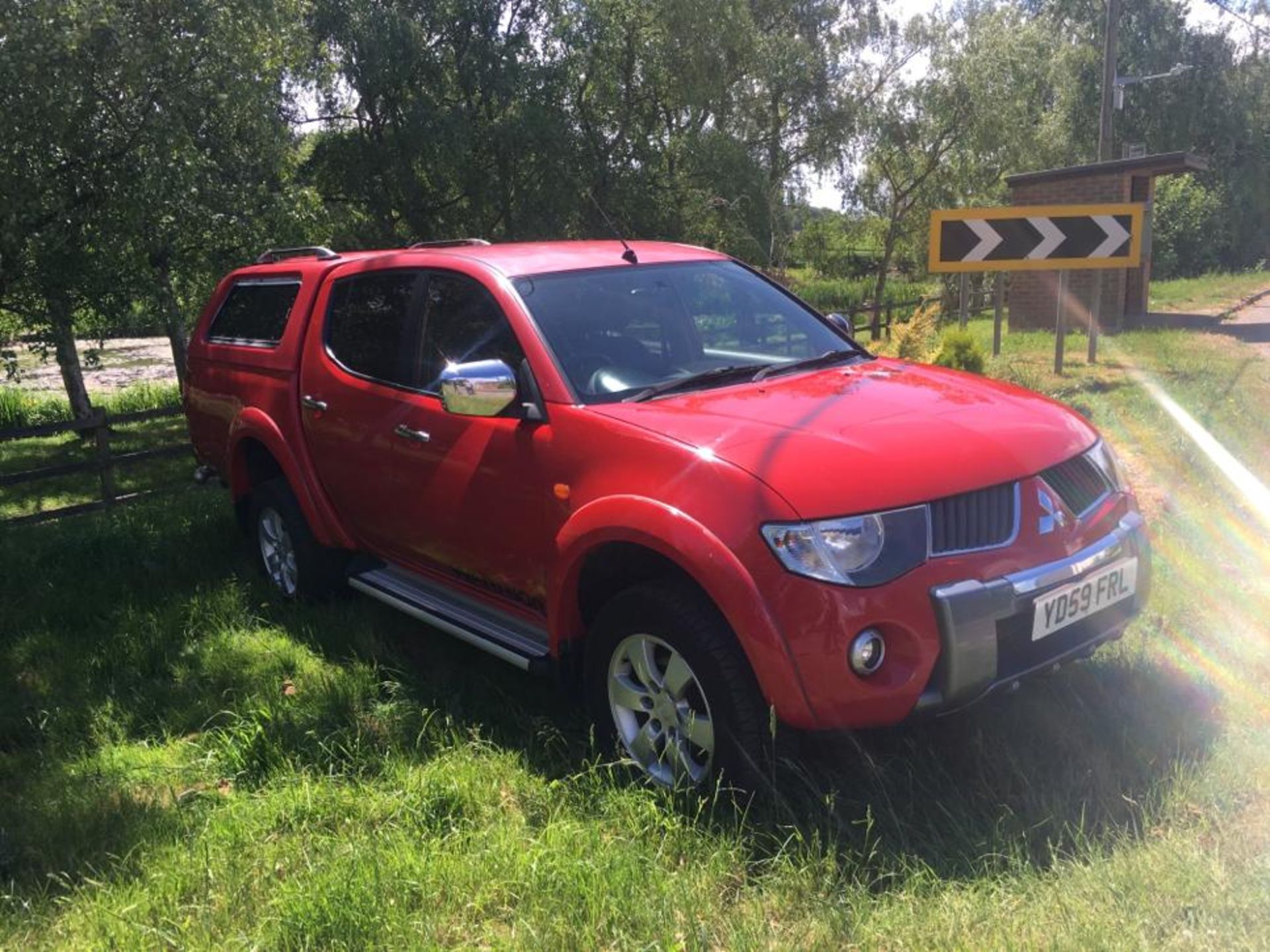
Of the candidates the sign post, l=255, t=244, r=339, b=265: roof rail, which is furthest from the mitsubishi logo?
the sign post

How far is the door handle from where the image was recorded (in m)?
4.23

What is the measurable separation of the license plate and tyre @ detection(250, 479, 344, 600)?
11.4 feet

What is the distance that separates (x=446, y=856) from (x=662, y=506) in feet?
3.98

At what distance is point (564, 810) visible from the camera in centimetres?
331

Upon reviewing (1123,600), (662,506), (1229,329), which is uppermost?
(662,506)

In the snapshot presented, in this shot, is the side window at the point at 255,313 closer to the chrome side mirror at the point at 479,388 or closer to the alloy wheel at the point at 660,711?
the chrome side mirror at the point at 479,388

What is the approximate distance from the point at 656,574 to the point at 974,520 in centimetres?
101

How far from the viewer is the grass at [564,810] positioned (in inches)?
106

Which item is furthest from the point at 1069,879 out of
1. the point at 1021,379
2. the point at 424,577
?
the point at 1021,379

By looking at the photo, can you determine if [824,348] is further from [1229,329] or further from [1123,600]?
[1229,329]

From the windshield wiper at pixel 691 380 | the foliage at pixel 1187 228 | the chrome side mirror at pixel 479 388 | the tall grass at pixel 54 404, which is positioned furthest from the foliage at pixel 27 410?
the foliage at pixel 1187 228

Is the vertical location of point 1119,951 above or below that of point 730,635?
below

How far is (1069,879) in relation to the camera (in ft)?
8.85

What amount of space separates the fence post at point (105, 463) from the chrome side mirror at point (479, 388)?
6.91 meters
